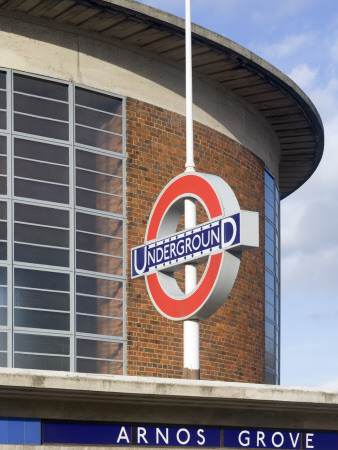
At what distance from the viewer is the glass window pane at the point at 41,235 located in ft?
79.7

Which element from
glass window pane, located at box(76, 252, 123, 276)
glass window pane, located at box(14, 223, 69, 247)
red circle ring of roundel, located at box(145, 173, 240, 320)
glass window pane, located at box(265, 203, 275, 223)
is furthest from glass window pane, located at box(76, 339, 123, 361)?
glass window pane, located at box(265, 203, 275, 223)

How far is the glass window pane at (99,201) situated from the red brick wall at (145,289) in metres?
0.27

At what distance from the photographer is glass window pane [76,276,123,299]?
2486cm

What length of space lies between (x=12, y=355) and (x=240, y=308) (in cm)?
686

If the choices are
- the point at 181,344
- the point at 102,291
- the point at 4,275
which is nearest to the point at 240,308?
the point at 181,344

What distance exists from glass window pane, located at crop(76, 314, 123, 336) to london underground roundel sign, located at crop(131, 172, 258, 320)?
11.1 feet

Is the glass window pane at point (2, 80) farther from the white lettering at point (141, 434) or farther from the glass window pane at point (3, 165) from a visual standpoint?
the white lettering at point (141, 434)

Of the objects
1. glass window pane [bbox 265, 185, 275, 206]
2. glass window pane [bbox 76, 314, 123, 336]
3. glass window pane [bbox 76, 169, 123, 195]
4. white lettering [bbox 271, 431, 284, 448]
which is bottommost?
white lettering [bbox 271, 431, 284, 448]

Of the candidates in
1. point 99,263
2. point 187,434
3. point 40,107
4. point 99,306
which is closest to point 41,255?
point 99,263

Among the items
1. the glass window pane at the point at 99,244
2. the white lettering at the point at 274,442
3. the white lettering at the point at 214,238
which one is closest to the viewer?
the white lettering at the point at 274,442

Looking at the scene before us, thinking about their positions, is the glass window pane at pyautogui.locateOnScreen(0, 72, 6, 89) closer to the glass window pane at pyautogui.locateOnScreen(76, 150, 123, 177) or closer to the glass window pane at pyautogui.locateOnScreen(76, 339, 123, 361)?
the glass window pane at pyautogui.locateOnScreen(76, 150, 123, 177)

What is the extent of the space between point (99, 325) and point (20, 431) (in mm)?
8391

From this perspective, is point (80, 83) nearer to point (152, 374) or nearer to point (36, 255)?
point (36, 255)

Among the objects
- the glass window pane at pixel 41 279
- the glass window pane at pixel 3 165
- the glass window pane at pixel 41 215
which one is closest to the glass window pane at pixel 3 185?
the glass window pane at pixel 3 165
